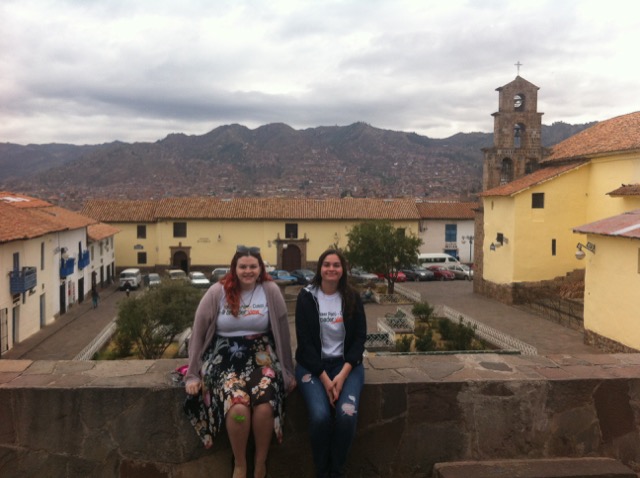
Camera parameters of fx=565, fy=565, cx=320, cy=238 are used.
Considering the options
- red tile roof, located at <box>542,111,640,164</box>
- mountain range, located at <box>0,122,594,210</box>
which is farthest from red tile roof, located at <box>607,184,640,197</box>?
mountain range, located at <box>0,122,594,210</box>

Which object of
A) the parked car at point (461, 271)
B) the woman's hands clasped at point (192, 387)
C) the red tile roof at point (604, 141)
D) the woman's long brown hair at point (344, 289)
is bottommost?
the parked car at point (461, 271)

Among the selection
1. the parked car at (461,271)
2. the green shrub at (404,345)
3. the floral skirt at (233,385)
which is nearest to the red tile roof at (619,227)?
the green shrub at (404,345)

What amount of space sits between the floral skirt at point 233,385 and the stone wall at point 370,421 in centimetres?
16

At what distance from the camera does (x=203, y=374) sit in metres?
3.39

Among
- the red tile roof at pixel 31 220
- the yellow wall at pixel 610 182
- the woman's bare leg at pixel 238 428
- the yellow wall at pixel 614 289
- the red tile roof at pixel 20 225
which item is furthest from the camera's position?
the yellow wall at pixel 610 182

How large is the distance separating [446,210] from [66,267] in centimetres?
2615

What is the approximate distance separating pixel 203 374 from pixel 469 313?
2048 centimetres

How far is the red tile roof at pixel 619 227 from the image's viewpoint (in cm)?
1394

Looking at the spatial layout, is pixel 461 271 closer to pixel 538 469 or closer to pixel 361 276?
pixel 361 276

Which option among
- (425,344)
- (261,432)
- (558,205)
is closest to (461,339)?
(425,344)

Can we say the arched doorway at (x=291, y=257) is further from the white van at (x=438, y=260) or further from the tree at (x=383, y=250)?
the tree at (x=383, y=250)

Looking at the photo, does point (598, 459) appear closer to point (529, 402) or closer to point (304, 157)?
point (529, 402)

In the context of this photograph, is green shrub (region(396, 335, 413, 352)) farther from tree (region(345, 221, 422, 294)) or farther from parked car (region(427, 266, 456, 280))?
parked car (region(427, 266, 456, 280))

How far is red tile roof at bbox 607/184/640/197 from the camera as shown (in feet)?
65.5
